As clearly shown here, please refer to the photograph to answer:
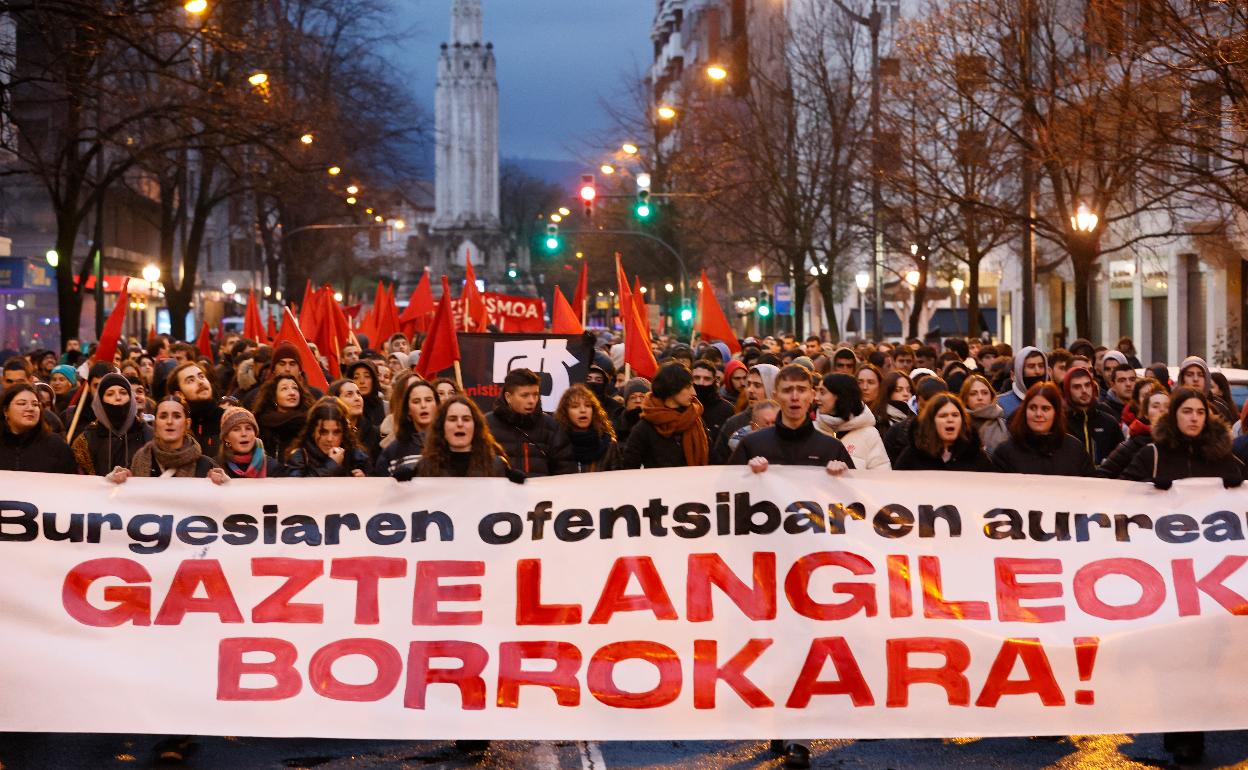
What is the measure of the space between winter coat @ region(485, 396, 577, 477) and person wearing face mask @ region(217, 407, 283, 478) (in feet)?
4.08

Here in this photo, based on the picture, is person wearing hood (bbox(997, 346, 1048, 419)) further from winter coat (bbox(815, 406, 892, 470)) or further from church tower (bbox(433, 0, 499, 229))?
church tower (bbox(433, 0, 499, 229))

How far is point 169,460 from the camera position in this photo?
28.4 ft

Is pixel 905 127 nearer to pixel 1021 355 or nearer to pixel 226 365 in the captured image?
pixel 226 365

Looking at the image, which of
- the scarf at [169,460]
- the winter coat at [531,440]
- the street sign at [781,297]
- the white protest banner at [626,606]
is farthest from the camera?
the street sign at [781,297]

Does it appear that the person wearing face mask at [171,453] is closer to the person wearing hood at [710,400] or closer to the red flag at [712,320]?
the person wearing hood at [710,400]

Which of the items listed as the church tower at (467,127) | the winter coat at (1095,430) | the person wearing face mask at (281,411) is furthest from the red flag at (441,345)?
the church tower at (467,127)

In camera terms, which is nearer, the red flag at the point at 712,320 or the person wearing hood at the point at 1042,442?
the person wearing hood at the point at 1042,442

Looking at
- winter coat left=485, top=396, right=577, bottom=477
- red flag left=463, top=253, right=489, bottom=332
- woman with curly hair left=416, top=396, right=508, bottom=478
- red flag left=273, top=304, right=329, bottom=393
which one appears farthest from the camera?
red flag left=463, top=253, right=489, bottom=332

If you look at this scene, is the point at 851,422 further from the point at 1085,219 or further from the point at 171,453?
the point at 1085,219

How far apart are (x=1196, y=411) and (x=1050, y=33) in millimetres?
19030

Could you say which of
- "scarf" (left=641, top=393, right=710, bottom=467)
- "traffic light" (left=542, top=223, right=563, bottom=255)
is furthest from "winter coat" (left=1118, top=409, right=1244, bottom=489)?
"traffic light" (left=542, top=223, right=563, bottom=255)

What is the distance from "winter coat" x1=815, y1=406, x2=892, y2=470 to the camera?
912 cm

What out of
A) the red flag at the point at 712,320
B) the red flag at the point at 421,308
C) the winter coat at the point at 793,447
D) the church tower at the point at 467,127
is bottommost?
the winter coat at the point at 793,447

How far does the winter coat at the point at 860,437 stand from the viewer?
9.12 metres
